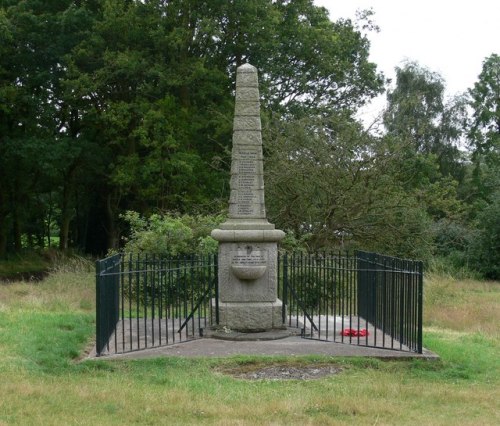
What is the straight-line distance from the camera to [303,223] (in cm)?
2311

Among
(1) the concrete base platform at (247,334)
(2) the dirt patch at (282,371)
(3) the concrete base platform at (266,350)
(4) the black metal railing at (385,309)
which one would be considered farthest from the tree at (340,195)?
(2) the dirt patch at (282,371)

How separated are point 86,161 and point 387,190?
15928 mm

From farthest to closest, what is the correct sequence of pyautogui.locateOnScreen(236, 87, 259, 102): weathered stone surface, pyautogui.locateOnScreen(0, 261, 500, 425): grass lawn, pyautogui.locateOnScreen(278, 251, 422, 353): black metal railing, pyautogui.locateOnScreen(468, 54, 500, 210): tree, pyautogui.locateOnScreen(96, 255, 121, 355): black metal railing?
pyautogui.locateOnScreen(468, 54, 500, 210): tree
pyautogui.locateOnScreen(236, 87, 259, 102): weathered stone surface
pyautogui.locateOnScreen(278, 251, 422, 353): black metal railing
pyautogui.locateOnScreen(96, 255, 121, 355): black metal railing
pyautogui.locateOnScreen(0, 261, 500, 425): grass lawn

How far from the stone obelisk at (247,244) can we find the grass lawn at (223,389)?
2089 mm

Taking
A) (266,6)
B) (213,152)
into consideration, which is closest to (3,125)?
(213,152)

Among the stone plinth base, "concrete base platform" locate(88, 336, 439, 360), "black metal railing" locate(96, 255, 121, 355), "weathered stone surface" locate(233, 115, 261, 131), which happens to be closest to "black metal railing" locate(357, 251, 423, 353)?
"concrete base platform" locate(88, 336, 439, 360)

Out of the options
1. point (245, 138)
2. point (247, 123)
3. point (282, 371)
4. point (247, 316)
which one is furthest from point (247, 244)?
point (282, 371)

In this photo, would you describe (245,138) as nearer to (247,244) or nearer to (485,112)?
(247,244)

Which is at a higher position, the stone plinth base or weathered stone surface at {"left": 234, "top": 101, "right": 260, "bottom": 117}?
weathered stone surface at {"left": 234, "top": 101, "right": 260, "bottom": 117}

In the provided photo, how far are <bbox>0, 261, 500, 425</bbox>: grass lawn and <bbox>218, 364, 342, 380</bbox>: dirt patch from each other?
0.08m

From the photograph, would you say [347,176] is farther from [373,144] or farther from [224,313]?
[224,313]

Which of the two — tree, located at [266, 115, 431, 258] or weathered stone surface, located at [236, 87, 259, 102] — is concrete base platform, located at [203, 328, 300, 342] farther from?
tree, located at [266, 115, 431, 258]

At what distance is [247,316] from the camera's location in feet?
40.2

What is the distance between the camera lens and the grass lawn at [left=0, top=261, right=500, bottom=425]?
24.7ft
